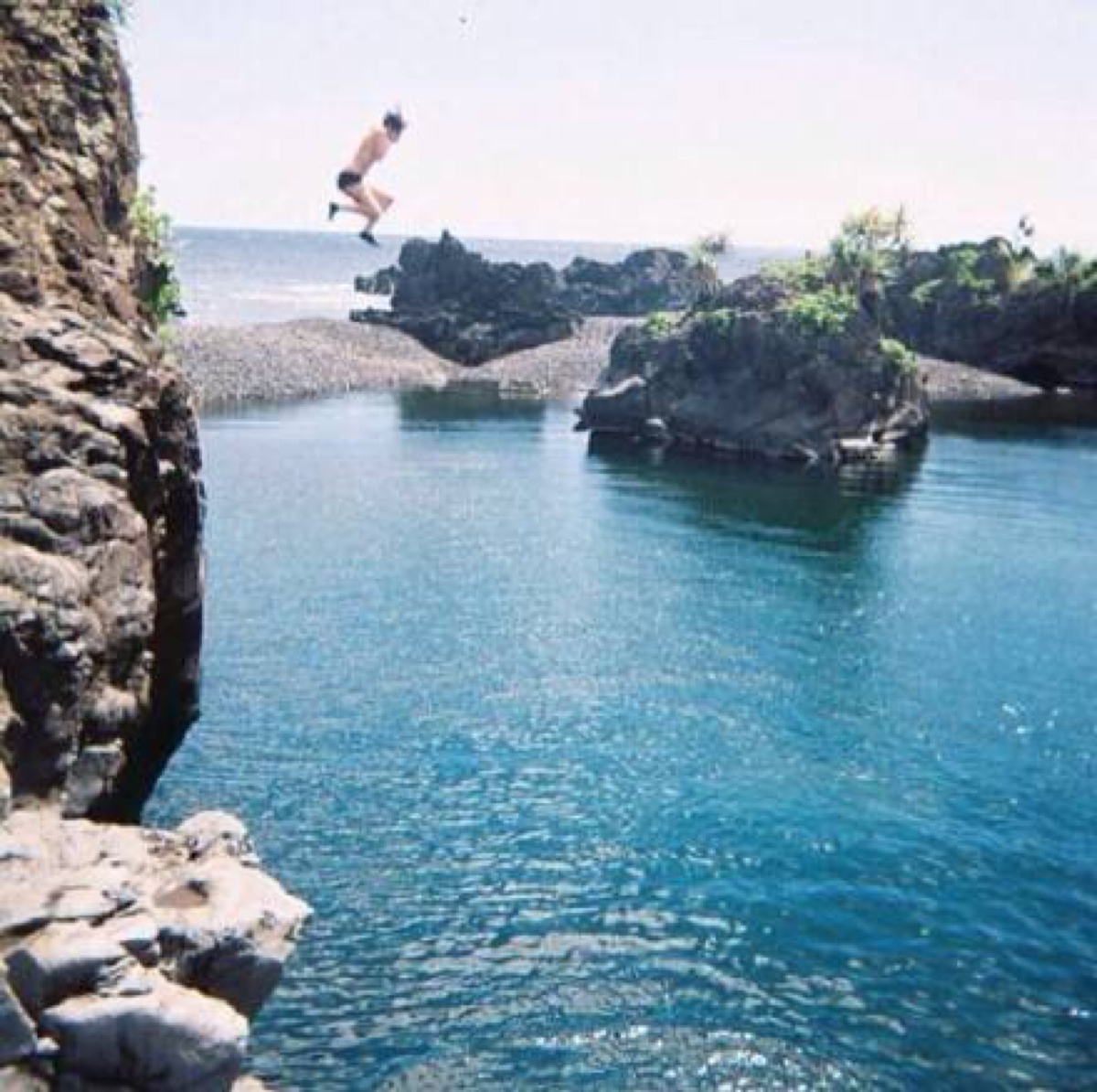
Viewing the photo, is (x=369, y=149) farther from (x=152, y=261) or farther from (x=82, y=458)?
(x=152, y=261)

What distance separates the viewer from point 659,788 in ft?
132

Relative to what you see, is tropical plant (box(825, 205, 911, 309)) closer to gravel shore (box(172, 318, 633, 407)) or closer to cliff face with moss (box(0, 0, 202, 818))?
gravel shore (box(172, 318, 633, 407))

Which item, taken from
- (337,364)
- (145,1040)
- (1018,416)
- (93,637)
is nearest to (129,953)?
(145,1040)

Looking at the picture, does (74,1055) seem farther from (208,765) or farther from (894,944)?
(208,765)

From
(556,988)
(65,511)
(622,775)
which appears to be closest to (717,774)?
(622,775)

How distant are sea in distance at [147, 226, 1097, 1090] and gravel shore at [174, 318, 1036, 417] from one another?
211 feet

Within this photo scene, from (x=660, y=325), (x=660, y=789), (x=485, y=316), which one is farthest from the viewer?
(x=485, y=316)

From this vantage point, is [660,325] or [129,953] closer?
[129,953]

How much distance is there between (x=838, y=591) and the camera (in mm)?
65562

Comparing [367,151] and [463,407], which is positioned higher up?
[367,151]

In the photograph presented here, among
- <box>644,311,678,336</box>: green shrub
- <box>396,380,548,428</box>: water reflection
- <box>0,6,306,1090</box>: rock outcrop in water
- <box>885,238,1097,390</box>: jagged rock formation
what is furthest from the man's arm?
<box>885,238,1097,390</box>: jagged rock formation

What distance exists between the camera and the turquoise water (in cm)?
2695

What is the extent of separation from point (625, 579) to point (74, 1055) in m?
52.4

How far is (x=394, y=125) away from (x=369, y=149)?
0.69m
